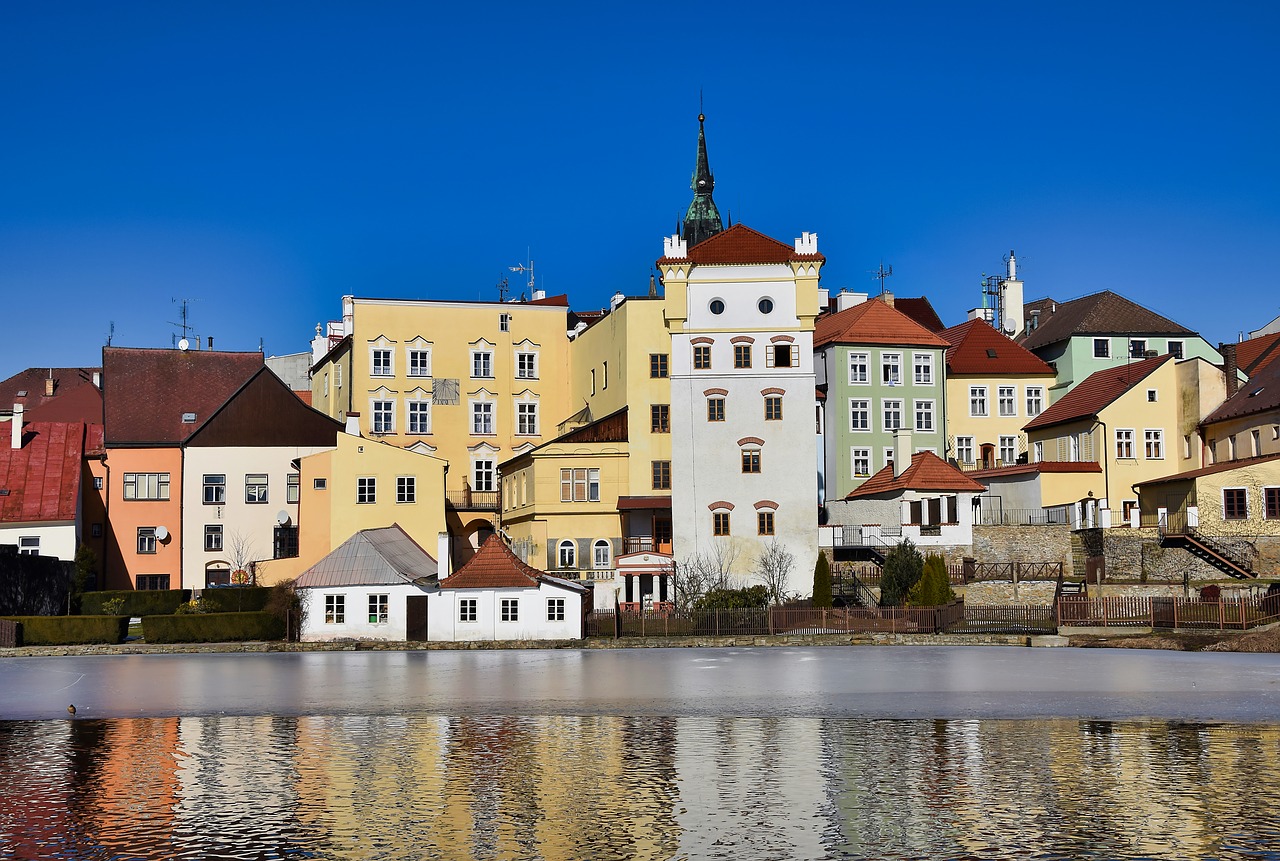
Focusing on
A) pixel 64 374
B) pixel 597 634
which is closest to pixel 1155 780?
pixel 597 634

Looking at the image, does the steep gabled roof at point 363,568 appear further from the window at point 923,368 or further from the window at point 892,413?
the window at point 923,368

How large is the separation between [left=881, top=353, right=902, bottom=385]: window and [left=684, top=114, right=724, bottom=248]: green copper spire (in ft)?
154

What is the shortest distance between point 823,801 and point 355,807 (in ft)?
20.9

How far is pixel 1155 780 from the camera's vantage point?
20.7 m

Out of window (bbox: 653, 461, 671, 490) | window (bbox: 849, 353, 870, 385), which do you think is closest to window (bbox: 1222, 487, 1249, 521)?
window (bbox: 849, 353, 870, 385)

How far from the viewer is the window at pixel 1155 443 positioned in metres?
74.2

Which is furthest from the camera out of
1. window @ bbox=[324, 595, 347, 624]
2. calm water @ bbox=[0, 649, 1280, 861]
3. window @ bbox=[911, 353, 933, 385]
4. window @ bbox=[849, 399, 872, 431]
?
window @ bbox=[911, 353, 933, 385]

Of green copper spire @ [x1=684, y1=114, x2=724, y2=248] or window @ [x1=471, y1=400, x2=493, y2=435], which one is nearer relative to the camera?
window @ [x1=471, y1=400, x2=493, y2=435]

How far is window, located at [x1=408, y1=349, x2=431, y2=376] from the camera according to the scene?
81.4 m

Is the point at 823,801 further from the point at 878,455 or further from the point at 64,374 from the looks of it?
the point at 64,374

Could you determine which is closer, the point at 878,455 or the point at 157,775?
the point at 157,775

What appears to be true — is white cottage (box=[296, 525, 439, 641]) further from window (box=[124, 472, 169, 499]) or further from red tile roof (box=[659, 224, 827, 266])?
red tile roof (box=[659, 224, 827, 266])

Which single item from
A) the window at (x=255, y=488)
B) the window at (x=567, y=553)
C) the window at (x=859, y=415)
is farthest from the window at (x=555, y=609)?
the window at (x=859, y=415)

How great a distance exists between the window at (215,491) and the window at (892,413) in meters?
35.4
